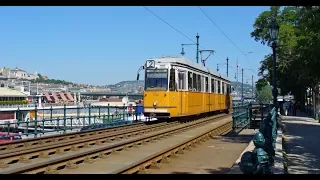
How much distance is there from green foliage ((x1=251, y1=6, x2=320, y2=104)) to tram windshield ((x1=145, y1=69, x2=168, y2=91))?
764 centimetres

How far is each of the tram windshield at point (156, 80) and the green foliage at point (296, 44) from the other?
7.64m

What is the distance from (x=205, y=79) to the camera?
94.9 ft

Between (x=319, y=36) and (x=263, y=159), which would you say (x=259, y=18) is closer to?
(x=319, y=36)

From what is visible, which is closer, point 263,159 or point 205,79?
point 263,159

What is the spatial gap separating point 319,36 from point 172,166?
10197 mm

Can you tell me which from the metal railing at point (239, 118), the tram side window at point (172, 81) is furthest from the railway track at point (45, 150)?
the metal railing at point (239, 118)

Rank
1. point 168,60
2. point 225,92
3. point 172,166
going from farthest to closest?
1. point 225,92
2. point 168,60
3. point 172,166

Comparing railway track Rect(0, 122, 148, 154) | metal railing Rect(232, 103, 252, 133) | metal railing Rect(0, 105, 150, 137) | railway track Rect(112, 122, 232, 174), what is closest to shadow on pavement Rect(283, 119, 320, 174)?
railway track Rect(112, 122, 232, 174)

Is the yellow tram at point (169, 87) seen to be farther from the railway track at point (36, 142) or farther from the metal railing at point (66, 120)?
the railway track at point (36, 142)

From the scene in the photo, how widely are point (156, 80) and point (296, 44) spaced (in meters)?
13.7

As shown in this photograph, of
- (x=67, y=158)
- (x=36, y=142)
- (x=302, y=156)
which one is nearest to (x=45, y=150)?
(x=67, y=158)

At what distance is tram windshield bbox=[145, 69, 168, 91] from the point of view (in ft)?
75.9
